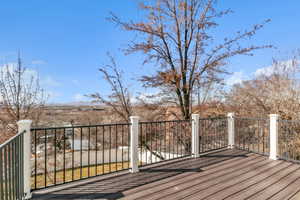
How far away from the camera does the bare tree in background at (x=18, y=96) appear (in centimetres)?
616

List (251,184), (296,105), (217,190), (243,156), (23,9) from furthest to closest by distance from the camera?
1. (23,9)
2. (296,105)
3. (243,156)
4. (251,184)
5. (217,190)

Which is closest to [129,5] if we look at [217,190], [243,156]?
[243,156]

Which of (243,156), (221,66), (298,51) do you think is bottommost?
(243,156)

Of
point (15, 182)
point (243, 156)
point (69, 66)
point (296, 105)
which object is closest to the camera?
point (15, 182)

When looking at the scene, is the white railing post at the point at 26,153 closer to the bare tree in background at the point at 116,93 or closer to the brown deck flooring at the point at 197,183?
the brown deck flooring at the point at 197,183

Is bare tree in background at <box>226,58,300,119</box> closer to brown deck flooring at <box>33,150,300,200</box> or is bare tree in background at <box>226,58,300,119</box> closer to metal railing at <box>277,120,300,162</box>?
metal railing at <box>277,120,300,162</box>

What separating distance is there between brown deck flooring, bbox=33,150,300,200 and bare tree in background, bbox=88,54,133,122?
4184 mm

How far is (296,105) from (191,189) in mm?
6213

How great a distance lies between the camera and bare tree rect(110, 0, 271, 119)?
6.73 metres

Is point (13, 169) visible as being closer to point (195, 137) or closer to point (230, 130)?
point (195, 137)

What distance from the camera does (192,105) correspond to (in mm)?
7211

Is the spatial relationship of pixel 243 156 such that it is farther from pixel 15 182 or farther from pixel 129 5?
pixel 129 5

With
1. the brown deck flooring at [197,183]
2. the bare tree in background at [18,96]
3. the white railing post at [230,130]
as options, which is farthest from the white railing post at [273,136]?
the bare tree in background at [18,96]

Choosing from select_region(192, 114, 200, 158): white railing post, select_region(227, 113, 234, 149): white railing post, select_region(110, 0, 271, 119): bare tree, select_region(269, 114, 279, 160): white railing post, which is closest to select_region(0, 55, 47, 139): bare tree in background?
select_region(110, 0, 271, 119): bare tree
